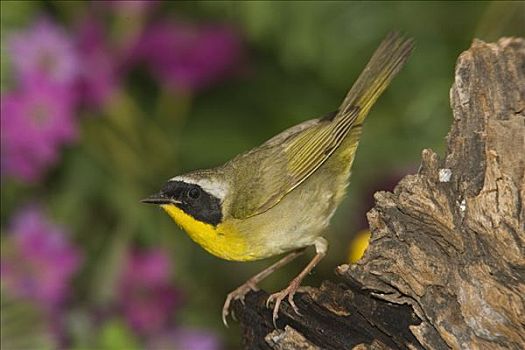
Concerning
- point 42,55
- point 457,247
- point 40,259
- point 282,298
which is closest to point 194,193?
point 282,298

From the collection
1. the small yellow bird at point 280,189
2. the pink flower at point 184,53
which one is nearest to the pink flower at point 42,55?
the pink flower at point 184,53

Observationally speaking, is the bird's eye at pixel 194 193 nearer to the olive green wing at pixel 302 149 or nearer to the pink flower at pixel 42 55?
the olive green wing at pixel 302 149

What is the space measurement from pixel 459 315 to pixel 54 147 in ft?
6.46

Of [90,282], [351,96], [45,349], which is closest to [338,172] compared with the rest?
[351,96]

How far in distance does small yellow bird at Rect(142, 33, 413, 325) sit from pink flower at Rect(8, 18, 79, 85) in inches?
37.3

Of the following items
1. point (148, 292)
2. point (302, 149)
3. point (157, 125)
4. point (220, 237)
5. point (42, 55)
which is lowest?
point (148, 292)

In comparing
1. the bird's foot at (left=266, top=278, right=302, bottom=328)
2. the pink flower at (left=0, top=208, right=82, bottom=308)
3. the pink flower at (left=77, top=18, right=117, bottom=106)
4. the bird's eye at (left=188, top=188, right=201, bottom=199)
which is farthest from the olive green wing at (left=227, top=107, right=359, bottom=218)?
the pink flower at (left=77, top=18, right=117, bottom=106)

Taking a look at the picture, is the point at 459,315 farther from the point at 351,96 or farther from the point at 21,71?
the point at 21,71

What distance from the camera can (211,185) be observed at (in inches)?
105

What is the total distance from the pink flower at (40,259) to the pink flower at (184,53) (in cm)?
78

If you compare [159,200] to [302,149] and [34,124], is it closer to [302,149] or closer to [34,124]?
[302,149]

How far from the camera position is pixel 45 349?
3031 millimetres

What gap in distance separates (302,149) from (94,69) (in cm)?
121

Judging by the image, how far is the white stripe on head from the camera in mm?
2624
